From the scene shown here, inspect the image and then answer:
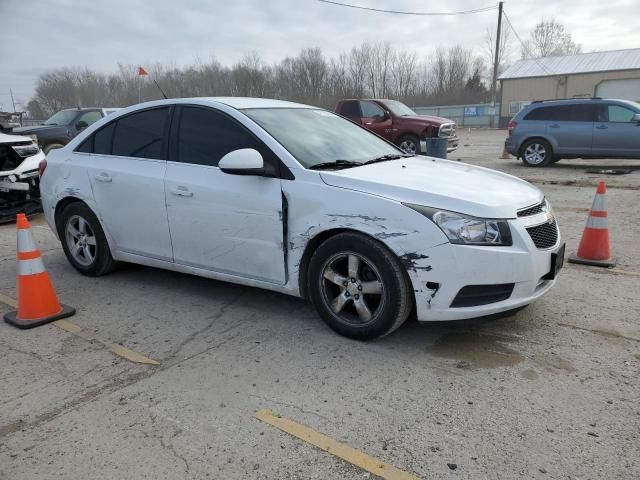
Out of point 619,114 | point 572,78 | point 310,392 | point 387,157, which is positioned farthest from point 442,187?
point 572,78

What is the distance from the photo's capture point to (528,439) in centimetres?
249

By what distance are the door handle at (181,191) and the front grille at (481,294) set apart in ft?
7.33

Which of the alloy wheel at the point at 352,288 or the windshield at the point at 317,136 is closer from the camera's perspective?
the alloy wheel at the point at 352,288

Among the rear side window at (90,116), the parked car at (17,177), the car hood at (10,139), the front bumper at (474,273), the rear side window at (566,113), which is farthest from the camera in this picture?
the rear side window at (90,116)

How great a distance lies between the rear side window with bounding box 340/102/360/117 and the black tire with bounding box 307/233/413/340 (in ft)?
42.1

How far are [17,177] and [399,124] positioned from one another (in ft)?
33.9

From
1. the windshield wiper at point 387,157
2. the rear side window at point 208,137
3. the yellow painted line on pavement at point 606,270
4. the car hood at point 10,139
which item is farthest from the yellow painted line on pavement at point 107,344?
the car hood at point 10,139

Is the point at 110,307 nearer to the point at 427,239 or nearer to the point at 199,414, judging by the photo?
the point at 199,414

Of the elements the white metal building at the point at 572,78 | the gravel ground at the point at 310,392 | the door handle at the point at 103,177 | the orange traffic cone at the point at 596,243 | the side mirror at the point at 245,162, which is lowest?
the gravel ground at the point at 310,392

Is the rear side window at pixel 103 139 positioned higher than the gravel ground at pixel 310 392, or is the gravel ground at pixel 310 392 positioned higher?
the rear side window at pixel 103 139

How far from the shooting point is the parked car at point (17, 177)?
26.4 ft

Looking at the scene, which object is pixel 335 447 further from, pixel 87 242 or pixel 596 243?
pixel 596 243

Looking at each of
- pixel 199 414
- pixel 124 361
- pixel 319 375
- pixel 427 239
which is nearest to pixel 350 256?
pixel 427 239

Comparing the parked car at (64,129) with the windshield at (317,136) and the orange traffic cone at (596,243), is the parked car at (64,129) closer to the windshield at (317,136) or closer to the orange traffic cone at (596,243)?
the windshield at (317,136)
